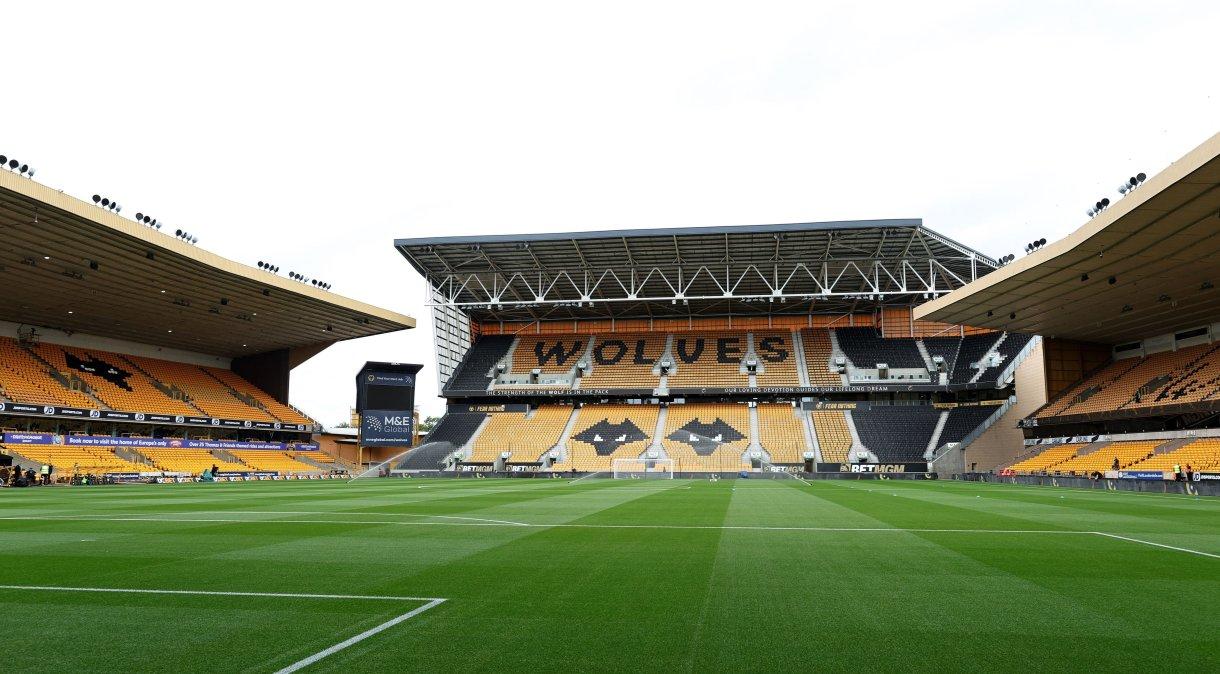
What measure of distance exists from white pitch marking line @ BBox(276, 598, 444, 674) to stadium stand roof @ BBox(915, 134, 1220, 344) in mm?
22980

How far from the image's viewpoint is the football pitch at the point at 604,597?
187 inches

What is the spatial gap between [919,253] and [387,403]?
38.5m

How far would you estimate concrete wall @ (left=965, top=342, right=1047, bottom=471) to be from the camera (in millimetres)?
51562

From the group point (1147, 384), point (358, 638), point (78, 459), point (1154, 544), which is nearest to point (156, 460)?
point (78, 459)

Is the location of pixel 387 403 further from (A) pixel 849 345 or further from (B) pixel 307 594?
(B) pixel 307 594

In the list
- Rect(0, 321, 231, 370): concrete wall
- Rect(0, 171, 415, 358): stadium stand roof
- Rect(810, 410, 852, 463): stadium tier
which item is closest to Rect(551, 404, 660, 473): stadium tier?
Rect(810, 410, 852, 463): stadium tier

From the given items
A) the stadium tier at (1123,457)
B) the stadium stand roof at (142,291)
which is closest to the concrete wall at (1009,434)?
the stadium tier at (1123,457)

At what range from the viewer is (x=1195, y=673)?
436 cm

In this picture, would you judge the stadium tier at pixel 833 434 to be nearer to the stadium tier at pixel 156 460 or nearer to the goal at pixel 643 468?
the goal at pixel 643 468

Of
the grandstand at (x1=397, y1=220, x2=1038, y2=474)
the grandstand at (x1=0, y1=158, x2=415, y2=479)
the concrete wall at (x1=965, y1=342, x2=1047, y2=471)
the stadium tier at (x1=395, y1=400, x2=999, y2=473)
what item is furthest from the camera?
the stadium tier at (x1=395, y1=400, x2=999, y2=473)

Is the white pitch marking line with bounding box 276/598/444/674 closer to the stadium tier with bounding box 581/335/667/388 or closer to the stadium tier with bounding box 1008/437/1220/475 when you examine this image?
the stadium tier with bounding box 1008/437/1220/475

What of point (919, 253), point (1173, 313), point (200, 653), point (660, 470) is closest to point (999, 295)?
point (1173, 313)

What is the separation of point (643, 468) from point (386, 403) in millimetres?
18909

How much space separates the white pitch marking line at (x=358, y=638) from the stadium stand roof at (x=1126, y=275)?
23.0m
